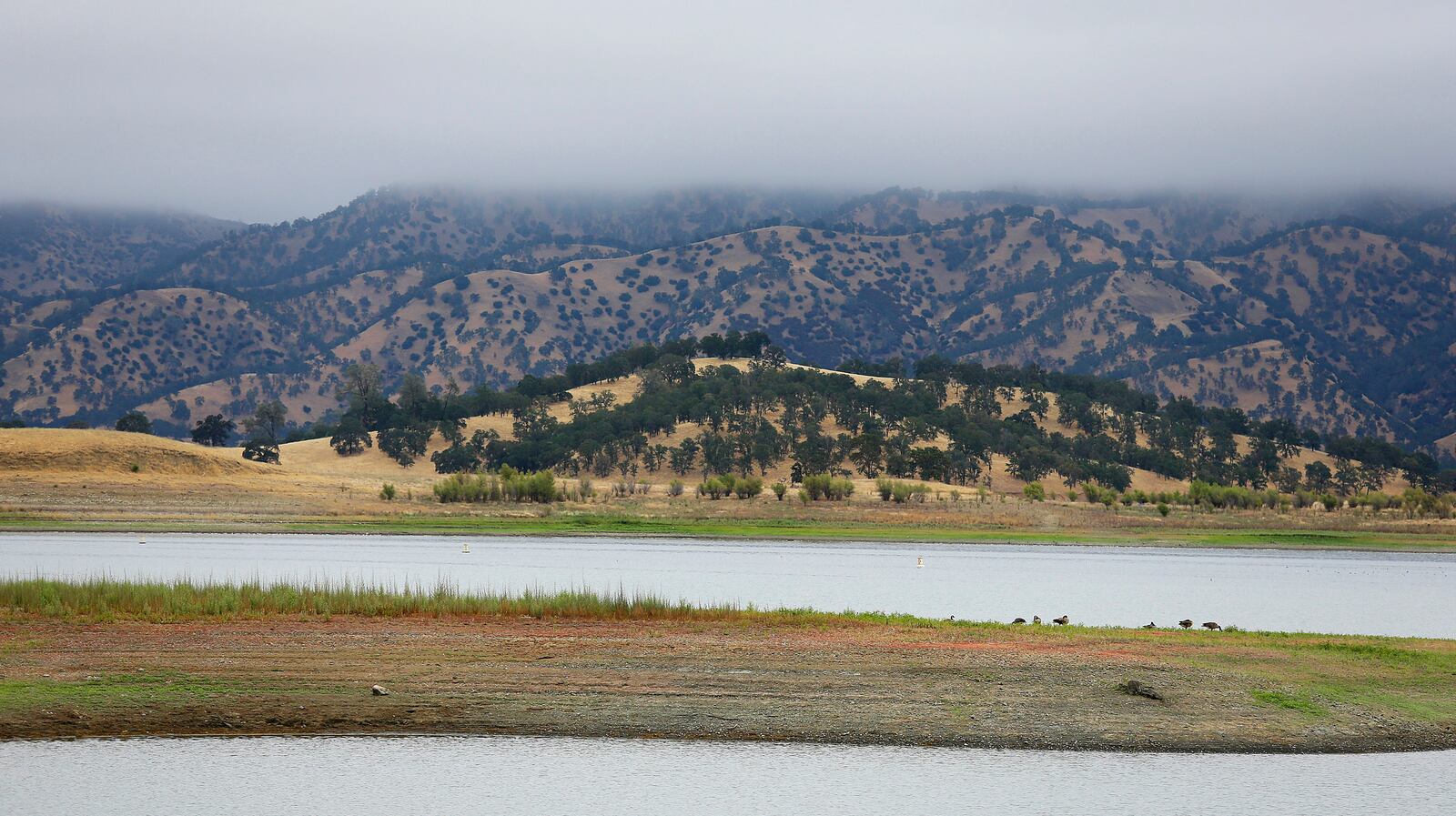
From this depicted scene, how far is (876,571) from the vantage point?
54781mm

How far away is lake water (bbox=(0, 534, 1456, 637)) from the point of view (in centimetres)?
4053

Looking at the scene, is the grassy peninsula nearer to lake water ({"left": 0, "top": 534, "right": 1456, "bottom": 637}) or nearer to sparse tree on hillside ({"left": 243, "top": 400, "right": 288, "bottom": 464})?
lake water ({"left": 0, "top": 534, "right": 1456, "bottom": 637})

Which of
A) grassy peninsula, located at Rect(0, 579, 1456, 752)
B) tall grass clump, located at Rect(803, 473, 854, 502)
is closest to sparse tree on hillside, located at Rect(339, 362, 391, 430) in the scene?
tall grass clump, located at Rect(803, 473, 854, 502)

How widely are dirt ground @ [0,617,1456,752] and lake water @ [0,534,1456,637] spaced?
253 inches

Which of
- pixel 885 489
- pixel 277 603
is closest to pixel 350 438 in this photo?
pixel 885 489

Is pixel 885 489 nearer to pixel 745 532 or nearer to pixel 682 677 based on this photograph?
pixel 745 532

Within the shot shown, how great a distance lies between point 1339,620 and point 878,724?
23.1 m

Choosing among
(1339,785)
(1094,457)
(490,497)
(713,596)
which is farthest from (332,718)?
(1094,457)

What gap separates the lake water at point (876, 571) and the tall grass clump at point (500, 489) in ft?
59.8

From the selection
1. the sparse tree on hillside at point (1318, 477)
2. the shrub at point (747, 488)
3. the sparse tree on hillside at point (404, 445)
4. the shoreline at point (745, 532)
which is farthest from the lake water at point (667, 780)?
the sparse tree on hillside at point (1318, 477)

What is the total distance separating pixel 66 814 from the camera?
17.5 m

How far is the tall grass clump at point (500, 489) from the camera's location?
87.9 metres

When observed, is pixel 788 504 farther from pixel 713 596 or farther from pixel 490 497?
pixel 713 596

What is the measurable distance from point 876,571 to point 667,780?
1411 inches
